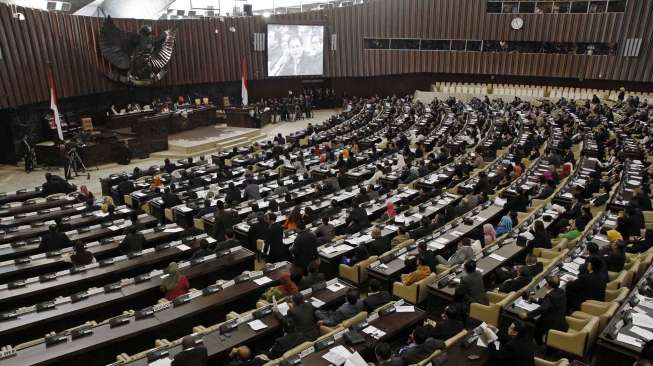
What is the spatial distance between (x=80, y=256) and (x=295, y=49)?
917 inches

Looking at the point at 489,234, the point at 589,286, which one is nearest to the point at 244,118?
the point at 489,234

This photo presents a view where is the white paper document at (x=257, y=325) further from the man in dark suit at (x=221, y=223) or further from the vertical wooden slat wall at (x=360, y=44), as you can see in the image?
the vertical wooden slat wall at (x=360, y=44)

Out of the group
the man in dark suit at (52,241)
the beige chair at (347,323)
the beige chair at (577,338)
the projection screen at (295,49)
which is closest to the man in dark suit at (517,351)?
the beige chair at (577,338)

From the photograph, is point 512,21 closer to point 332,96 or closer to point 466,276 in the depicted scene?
point 332,96

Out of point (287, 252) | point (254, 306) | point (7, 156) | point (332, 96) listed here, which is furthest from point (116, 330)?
point (332, 96)

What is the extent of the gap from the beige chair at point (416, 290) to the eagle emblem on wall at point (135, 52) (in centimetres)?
1891

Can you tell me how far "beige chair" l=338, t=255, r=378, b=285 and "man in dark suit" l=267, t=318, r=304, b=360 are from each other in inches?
91.6

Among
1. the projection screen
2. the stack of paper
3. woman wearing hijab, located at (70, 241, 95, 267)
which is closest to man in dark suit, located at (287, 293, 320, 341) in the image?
the stack of paper

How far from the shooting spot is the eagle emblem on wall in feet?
70.5

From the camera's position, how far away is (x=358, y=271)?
840 cm

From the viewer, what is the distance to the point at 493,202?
11.4 metres

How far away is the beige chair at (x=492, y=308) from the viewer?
275 inches

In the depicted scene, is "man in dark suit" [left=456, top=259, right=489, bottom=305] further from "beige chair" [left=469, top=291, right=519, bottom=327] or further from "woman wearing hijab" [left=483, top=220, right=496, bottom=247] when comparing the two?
"woman wearing hijab" [left=483, top=220, right=496, bottom=247]

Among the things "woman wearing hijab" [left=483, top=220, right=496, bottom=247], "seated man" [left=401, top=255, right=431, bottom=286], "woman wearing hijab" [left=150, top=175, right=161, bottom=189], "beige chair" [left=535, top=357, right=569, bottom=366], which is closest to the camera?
"beige chair" [left=535, top=357, right=569, bottom=366]
